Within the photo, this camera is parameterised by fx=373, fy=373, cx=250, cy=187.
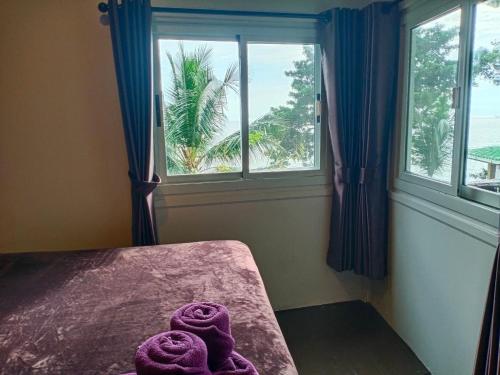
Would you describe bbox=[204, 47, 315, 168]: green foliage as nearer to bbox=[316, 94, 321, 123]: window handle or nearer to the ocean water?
bbox=[316, 94, 321, 123]: window handle

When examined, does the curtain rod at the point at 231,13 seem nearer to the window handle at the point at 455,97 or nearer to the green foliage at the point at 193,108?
the green foliage at the point at 193,108

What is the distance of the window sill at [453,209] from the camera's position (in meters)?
1.63

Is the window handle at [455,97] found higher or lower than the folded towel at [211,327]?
higher

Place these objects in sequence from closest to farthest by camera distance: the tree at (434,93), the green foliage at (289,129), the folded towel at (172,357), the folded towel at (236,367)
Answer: the folded towel at (172,357) < the folded towel at (236,367) < the tree at (434,93) < the green foliage at (289,129)

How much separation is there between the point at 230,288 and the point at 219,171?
1100 millimetres

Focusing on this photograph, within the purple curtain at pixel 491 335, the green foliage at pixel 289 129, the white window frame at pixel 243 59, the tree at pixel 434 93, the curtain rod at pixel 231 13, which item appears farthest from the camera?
the green foliage at pixel 289 129

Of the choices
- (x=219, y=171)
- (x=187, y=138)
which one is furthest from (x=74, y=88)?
(x=219, y=171)

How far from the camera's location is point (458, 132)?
1.86 m

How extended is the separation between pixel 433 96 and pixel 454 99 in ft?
0.76

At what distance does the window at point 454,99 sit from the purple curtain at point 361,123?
0.45 feet

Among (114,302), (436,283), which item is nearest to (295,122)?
(436,283)

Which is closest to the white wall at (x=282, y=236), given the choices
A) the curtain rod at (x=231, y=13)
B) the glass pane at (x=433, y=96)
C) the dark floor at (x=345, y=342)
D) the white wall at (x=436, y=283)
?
the dark floor at (x=345, y=342)

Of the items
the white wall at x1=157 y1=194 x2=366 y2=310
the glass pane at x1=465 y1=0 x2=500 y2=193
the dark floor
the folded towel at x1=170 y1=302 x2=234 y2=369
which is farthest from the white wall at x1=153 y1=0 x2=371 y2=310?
the folded towel at x1=170 y1=302 x2=234 y2=369

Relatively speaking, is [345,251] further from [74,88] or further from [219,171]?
[74,88]
